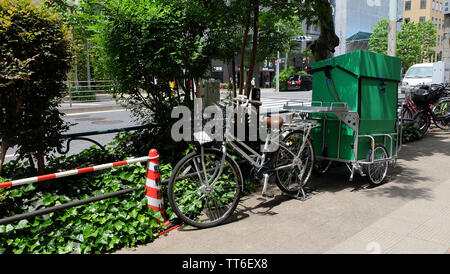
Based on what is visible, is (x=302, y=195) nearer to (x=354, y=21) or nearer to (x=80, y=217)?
(x=80, y=217)

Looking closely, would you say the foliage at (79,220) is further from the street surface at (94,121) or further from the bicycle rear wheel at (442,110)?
the bicycle rear wheel at (442,110)

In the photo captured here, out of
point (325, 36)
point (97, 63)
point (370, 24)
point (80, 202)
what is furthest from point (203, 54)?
point (370, 24)

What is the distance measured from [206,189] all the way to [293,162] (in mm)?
1437

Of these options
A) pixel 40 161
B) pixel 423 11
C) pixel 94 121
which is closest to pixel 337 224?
pixel 40 161

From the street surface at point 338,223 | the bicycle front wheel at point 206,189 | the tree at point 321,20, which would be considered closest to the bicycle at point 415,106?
the tree at point 321,20

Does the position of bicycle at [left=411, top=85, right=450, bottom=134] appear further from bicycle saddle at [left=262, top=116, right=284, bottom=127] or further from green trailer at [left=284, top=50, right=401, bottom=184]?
bicycle saddle at [left=262, top=116, right=284, bottom=127]

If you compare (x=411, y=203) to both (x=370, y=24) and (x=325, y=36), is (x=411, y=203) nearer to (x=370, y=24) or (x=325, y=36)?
(x=325, y=36)

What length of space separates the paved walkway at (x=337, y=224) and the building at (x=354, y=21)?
59558 mm

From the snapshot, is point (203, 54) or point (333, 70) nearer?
point (203, 54)

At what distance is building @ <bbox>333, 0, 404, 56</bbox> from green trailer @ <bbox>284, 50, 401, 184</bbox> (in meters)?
58.8

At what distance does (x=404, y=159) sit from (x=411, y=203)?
2.87 m

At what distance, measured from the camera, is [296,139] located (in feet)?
17.3

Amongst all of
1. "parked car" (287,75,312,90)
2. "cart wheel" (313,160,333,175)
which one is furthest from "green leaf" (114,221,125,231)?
"parked car" (287,75,312,90)

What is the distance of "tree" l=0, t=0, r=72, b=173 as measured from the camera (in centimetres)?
369
